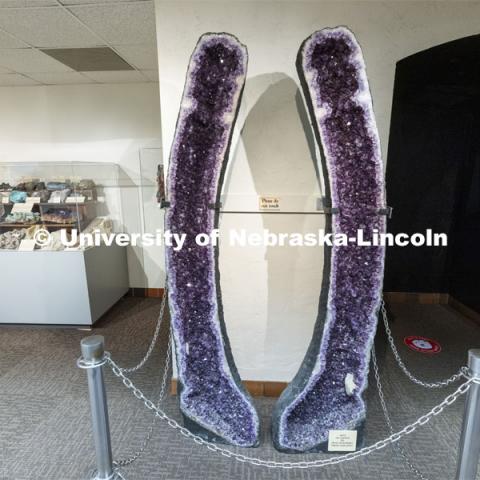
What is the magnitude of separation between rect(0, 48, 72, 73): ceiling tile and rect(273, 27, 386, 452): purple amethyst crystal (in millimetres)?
2469

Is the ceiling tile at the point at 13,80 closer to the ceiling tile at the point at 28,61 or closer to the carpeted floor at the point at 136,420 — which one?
the ceiling tile at the point at 28,61

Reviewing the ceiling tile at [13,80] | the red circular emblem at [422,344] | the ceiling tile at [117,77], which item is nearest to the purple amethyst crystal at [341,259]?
the red circular emblem at [422,344]

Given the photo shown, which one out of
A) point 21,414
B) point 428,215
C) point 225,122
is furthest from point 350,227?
point 428,215

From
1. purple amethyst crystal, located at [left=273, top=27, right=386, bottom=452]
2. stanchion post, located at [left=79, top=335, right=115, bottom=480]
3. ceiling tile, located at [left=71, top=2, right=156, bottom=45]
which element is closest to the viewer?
stanchion post, located at [left=79, top=335, right=115, bottom=480]

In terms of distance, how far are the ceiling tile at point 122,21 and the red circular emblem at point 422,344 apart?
3.17 m

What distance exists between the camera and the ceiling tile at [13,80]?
10.5ft

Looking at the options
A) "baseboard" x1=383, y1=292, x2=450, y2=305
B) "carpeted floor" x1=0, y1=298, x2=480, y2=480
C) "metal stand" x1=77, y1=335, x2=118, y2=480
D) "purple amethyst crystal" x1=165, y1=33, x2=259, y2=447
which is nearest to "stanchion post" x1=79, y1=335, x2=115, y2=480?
"metal stand" x1=77, y1=335, x2=118, y2=480

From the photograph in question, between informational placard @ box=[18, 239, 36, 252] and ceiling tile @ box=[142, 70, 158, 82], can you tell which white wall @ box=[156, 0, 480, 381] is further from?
informational placard @ box=[18, 239, 36, 252]

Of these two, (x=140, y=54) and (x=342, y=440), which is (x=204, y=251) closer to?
(x=342, y=440)

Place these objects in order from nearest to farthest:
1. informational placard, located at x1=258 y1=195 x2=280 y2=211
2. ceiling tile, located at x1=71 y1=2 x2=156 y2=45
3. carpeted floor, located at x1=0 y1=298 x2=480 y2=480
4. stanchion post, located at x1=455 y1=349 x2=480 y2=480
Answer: stanchion post, located at x1=455 y1=349 x2=480 y2=480 < carpeted floor, located at x1=0 y1=298 x2=480 y2=480 < informational placard, located at x1=258 y1=195 x2=280 y2=211 < ceiling tile, located at x1=71 y1=2 x2=156 y2=45

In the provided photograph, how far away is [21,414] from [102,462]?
1.01 metres

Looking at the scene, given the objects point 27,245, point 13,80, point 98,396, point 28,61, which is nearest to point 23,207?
point 27,245

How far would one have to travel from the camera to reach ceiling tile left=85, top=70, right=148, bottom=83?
319cm

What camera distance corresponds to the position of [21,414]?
1959mm
